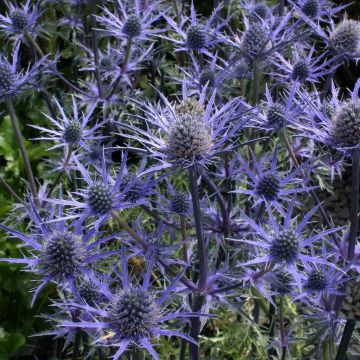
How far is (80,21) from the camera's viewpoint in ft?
8.93

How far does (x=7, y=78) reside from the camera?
5.96 feet

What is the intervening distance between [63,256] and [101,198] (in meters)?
0.16

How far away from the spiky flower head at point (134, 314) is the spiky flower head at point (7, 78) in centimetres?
91

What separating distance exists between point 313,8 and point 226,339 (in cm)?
132

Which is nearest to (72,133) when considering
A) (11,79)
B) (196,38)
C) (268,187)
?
(11,79)

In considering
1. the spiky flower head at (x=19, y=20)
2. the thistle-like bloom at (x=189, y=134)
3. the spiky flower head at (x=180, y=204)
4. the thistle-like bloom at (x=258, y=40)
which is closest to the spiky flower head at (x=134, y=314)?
the thistle-like bloom at (x=189, y=134)

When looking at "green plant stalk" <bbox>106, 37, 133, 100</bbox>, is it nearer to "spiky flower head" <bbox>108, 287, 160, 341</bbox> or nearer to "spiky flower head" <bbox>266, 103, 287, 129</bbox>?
"spiky flower head" <bbox>266, 103, 287, 129</bbox>

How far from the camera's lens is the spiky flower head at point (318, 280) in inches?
57.6

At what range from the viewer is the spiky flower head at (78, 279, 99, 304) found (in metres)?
1.42

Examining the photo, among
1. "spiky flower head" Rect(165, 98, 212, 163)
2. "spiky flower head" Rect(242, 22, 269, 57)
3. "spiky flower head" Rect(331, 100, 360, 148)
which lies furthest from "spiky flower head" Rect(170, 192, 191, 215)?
"spiky flower head" Rect(242, 22, 269, 57)

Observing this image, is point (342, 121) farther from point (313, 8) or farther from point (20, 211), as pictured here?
point (20, 211)

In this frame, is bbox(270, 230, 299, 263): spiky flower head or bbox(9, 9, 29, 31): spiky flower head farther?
bbox(9, 9, 29, 31): spiky flower head

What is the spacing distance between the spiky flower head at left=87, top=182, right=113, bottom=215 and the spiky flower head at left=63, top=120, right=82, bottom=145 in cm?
60

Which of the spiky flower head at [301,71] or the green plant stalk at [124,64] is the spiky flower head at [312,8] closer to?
the spiky flower head at [301,71]
